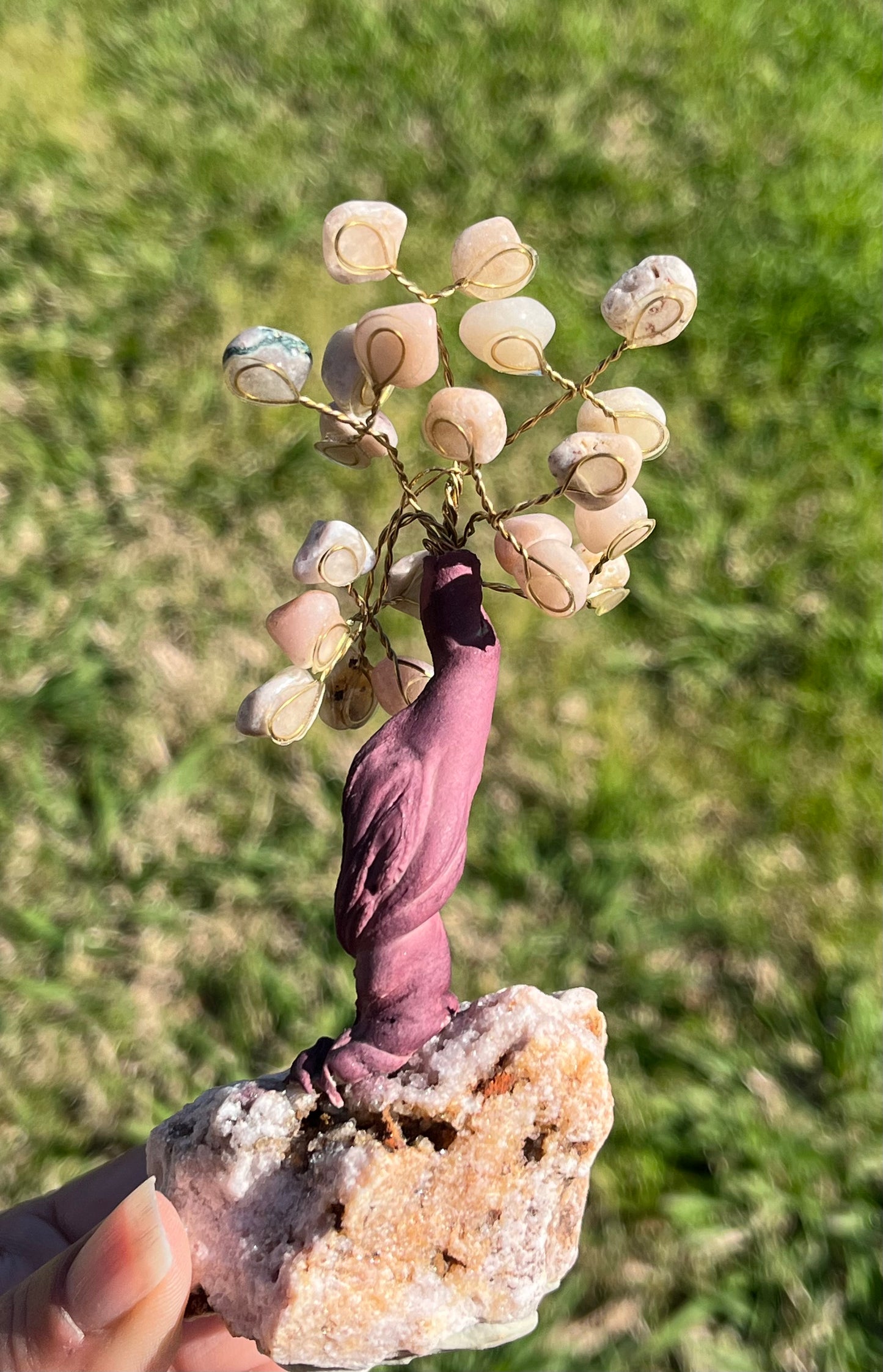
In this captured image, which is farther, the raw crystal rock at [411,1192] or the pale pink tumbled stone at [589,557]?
the pale pink tumbled stone at [589,557]

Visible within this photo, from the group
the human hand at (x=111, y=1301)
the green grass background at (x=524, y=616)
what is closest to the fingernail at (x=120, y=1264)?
the human hand at (x=111, y=1301)

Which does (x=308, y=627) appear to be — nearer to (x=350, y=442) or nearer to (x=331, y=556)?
(x=331, y=556)

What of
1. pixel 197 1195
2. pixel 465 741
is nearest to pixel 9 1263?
pixel 197 1195

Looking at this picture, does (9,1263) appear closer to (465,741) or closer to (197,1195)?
(197,1195)

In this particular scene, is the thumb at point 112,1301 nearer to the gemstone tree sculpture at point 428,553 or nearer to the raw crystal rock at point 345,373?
the gemstone tree sculpture at point 428,553

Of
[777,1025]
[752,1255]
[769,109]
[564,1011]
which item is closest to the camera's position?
[564,1011]

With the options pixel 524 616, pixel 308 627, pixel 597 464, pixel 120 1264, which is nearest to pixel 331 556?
pixel 308 627
